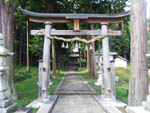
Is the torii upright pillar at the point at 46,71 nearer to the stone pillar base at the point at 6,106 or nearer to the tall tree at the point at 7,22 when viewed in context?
the tall tree at the point at 7,22

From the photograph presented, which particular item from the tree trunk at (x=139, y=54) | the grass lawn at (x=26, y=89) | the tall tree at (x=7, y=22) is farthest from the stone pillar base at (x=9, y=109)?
the tree trunk at (x=139, y=54)

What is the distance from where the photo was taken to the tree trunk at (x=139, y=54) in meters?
5.59

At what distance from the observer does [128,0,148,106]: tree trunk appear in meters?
5.59

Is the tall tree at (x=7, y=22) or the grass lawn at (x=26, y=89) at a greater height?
the tall tree at (x=7, y=22)

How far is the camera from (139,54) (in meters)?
5.61

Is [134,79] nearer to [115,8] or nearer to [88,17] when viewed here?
[88,17]

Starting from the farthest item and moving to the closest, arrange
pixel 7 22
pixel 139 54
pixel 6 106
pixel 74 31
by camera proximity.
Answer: pixel 74 31, pixel 7 22, pixel 139 54, pixel 6 106

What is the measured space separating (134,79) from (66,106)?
2984mm

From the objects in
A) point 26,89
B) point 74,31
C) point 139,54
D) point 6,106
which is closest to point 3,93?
point 6,106

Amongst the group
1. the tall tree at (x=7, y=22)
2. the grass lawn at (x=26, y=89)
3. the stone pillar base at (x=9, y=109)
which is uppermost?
the tall tree at (x=7, y=22)

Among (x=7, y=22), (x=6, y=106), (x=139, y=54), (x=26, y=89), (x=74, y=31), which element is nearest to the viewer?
(x=6, y=106)

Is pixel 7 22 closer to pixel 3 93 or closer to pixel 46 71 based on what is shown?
pixel 46 71

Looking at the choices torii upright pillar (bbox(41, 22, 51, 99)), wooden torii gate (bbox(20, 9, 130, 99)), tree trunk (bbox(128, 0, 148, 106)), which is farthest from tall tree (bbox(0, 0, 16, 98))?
tree trunk (bbox(128, 0, 148, 106))

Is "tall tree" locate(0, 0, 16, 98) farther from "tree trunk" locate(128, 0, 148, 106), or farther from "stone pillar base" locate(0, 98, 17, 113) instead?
"tree trunk" locate(128, 0, 148, 106)
